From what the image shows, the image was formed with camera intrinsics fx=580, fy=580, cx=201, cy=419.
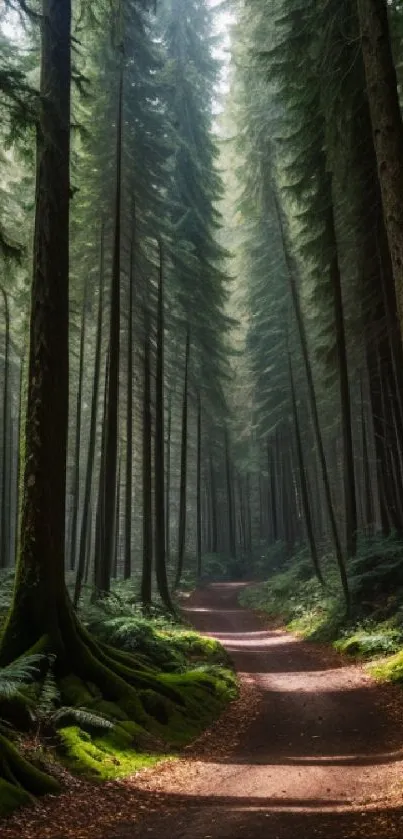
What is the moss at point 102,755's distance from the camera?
17.9ft

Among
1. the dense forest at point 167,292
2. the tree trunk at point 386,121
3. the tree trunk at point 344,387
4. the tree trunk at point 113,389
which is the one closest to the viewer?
the tree trunk at point 386,121

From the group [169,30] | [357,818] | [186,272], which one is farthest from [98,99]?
[357,818]

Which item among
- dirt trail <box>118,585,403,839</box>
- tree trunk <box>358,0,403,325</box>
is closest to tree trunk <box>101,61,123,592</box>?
dirt trail <box>118,585,403,839</box>

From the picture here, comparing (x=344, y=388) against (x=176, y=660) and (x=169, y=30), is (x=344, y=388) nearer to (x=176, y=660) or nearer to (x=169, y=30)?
(x=176, y=660)

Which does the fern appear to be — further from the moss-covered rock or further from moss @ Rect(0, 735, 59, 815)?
the moss-covered rock

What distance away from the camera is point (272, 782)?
5.66 metres

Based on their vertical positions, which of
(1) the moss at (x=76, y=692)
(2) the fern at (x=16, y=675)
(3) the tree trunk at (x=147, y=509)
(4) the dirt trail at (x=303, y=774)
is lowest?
(4) the dirt trail at (x=303, y=774)

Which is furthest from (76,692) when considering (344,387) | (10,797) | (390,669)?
(344,387)

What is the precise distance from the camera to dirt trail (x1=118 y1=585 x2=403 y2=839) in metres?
4.42

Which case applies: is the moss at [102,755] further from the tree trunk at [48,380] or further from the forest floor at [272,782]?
the tree trunk at [48,380]

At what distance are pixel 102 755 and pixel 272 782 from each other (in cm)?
169

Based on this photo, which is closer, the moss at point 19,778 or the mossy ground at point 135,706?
the moss at point 19,778

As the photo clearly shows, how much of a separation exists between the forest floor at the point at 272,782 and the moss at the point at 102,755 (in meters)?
0.15

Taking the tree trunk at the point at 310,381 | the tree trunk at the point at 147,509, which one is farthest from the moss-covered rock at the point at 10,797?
the tree trunk at the point at 310,381
